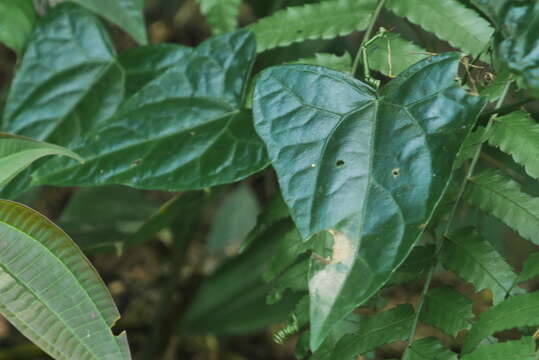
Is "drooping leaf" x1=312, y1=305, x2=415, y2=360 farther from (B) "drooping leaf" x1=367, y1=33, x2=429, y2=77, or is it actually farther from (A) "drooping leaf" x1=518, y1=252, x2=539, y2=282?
(B) "drooping leaf" x1=367, y1=33, x2=429, y2=77

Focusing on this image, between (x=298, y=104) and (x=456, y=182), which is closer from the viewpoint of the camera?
(x=298, y=104)

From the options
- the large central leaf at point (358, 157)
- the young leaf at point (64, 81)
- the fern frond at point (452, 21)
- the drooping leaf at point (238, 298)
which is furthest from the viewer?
the drooping leaf at point (238, 298)

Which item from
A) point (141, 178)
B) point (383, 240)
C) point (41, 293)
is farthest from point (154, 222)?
point (383, 240)

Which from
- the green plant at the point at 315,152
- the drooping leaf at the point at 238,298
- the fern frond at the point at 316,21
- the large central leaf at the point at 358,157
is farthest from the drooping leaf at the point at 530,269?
the drooping leaf at the point at 238,298

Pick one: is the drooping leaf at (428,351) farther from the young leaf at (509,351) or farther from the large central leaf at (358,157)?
the large central leaf at (358,157)

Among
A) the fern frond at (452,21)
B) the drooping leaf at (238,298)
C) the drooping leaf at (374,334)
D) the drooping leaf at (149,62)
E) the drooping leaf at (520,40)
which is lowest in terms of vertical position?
the drooping leaf at (238,298)

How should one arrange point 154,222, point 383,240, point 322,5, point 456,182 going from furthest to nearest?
point 154,222
point 322,5
point 456,182
point 383,240

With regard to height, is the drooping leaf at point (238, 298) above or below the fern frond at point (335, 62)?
below

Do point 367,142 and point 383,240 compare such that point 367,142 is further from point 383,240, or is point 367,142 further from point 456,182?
point 456,182

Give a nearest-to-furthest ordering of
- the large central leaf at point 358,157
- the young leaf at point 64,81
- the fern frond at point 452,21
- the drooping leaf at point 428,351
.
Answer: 1. the large central leaf at point 358,157
2. the drooping leaf at point 428,351
3. the fern frond at point 452,21
4. the young leaf at point 64,81
